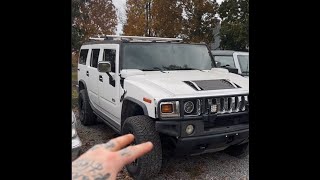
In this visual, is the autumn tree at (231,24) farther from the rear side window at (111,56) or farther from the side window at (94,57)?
the rear side window at (111,56)

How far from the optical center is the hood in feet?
9.68

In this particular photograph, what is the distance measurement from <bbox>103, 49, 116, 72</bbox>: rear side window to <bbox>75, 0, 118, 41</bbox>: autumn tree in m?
5.84

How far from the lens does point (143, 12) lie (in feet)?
35.9

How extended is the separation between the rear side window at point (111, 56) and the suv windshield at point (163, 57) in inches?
7.6

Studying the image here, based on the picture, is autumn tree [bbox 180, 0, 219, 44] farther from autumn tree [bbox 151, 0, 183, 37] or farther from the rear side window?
the rear side window

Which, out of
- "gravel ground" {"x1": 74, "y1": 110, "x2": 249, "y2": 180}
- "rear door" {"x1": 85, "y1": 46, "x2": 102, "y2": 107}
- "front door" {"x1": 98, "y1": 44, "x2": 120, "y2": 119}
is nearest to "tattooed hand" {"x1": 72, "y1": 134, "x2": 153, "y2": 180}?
"gravel ground" {"x1": 74, "y1": 110, "x2": 249, "y2": 180}

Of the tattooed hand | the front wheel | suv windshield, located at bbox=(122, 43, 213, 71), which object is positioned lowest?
the front wheel

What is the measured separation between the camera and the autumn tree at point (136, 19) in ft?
35.0

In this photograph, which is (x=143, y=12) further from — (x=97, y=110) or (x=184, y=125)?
(x=184, y=125)

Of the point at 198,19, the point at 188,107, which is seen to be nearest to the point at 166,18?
the point at 198,19

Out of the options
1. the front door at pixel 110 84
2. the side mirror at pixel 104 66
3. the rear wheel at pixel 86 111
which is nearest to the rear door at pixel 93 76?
the rear wheel at pixel 86 111
